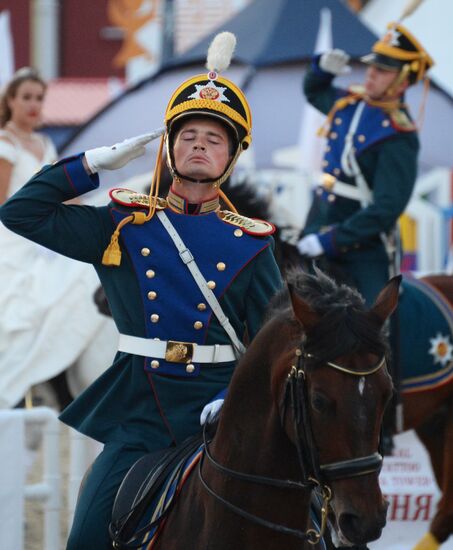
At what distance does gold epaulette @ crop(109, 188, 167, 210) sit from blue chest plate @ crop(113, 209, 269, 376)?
0.03 m

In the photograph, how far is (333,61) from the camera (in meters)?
6.59

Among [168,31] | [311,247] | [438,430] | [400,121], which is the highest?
[400,121]

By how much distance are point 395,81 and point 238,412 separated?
3.61 meters

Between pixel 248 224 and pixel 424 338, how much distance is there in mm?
2850

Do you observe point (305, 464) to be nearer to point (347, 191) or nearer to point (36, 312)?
point (347, 191)

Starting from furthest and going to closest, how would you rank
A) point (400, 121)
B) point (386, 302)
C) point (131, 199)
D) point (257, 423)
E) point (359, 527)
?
point (400, 121)
point (131, 199)
point (257, 423)
point (386, 302)
point (359, 527)

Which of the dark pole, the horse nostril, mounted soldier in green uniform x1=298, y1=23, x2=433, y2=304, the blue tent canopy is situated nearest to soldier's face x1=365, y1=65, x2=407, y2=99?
mounted soldier in green uniform x1=298, y1=23, x2=433, y2=304

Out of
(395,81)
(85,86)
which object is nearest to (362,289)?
(395,81)

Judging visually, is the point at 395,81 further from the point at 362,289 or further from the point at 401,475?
the point at 401,475

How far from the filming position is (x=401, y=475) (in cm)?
666

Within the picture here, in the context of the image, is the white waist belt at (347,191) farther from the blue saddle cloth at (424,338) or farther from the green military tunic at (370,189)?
the blue saddle cloth at (424,338)

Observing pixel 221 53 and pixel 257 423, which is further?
pixel 221 53

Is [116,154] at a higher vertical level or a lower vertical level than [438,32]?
higher

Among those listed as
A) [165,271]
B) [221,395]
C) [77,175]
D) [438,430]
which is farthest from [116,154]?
[438,430]
